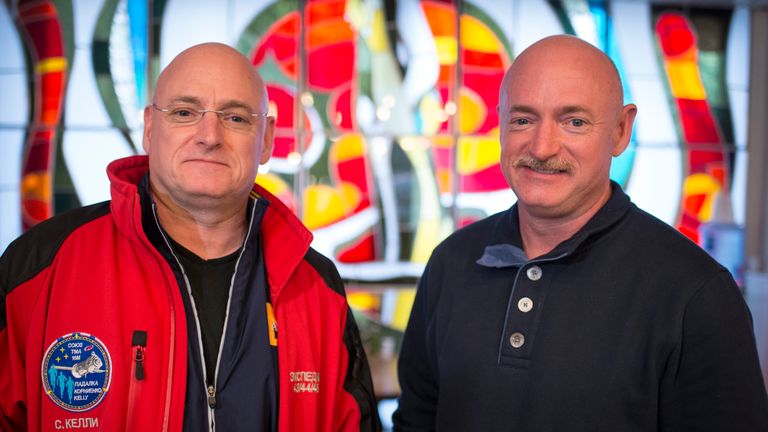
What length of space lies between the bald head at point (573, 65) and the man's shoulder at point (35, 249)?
980 millimetres

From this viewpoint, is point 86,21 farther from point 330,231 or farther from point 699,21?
point 699,21

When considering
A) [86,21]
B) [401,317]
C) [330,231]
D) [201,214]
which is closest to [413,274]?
[401,317]

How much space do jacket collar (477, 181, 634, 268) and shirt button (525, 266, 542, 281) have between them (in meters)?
0.02

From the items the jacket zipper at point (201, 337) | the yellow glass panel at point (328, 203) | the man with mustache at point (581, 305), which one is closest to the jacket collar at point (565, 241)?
the man with mustache at point (581, 305)

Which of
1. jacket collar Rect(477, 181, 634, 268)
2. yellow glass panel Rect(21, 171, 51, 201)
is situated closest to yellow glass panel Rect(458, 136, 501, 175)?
yellow glass panel Rect(21, 171, 51, 201)

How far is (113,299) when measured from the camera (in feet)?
5.03

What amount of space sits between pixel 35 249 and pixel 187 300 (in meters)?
0.32

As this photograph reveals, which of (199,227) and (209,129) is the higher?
(209,129)

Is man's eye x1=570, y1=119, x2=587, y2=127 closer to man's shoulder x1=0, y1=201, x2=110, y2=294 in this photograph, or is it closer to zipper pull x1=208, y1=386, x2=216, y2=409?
zipper pull x1=208, y1=386, x2=216, y2=409

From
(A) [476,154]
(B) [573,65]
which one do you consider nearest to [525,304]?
(B) [573,65]

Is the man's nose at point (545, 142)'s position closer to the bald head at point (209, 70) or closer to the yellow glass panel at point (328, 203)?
the bald head at point (209, 70)

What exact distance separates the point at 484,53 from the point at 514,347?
17.7 ft

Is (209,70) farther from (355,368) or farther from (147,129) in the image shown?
(355,368)

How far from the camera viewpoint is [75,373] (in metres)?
1.48
